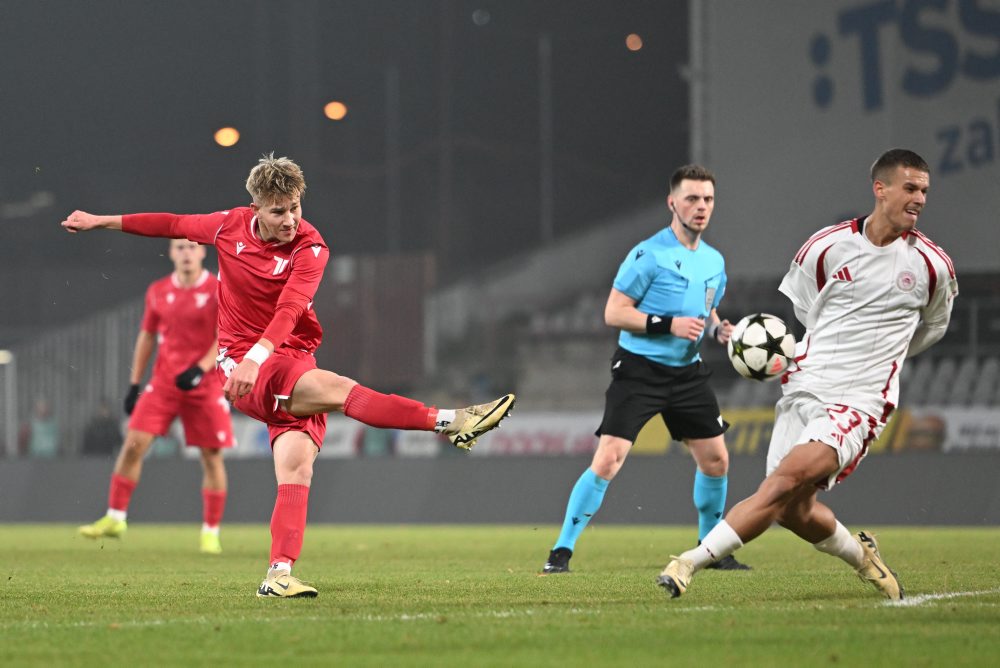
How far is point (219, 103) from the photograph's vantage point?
21.1 metres

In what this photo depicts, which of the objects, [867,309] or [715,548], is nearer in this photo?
[715,548]

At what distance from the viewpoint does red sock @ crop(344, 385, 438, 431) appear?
6219 millimetres

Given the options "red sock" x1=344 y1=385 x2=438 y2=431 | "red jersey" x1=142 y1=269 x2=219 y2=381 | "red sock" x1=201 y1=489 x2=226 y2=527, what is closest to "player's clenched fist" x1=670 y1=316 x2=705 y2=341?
"red sock" x1=344 y1=385 x2=438 y2=431

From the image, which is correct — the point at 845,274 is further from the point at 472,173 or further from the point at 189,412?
the point at 472,173

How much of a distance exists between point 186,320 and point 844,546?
6328mm

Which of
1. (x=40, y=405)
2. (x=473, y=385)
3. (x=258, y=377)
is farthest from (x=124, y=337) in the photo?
(x=258, y=377)

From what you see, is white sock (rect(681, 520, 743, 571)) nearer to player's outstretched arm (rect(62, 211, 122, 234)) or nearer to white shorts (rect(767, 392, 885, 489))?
white shorts (rect(767, 392, 885, 489))

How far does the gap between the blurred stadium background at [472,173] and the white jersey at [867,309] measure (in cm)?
890

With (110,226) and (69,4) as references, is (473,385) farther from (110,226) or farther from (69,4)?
(110,226)

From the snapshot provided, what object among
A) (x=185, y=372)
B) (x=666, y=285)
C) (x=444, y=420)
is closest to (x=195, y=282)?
(x=185, y=372)

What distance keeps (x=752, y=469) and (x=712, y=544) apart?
8.15 meters

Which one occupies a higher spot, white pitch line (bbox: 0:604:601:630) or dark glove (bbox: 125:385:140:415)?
dark glove (bbox: 125:385:140:415)

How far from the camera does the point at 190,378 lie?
10922mm

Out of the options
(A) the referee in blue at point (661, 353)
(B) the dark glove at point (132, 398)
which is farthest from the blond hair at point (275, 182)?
(B) the dark glove at point (132, 398)
